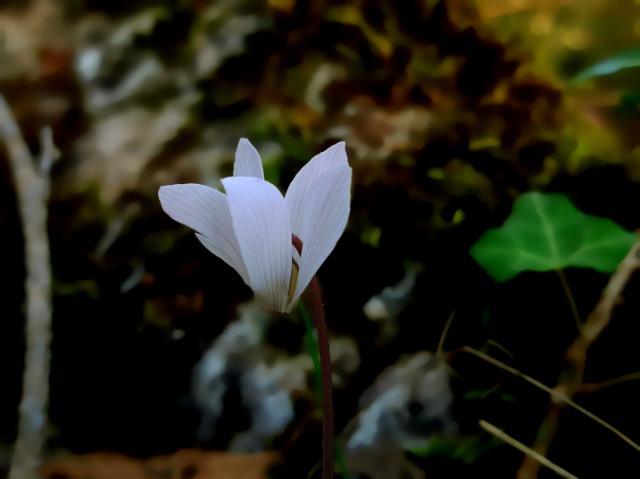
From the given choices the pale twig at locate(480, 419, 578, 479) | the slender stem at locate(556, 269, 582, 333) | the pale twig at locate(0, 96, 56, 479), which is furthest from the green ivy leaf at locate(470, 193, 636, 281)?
the pale twig at locate(0, 96, 56, 479)

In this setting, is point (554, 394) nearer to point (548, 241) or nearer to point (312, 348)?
point (548, 241)

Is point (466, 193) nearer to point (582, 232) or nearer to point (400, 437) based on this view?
point (582, 232)

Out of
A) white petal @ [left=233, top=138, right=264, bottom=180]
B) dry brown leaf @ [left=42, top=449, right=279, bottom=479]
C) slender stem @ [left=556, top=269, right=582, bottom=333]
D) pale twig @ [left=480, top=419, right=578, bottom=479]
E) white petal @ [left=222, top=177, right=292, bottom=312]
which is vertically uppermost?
Answer: white petal @ [left=233, top=138, right=264, bottom=180]

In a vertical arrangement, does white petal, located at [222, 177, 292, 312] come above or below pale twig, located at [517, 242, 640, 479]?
above

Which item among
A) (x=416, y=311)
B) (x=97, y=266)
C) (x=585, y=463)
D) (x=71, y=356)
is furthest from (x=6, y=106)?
(x=585, y=463)

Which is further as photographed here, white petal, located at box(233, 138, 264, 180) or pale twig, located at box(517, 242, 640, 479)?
pale twig, located at box(517, 242, 640, 479)

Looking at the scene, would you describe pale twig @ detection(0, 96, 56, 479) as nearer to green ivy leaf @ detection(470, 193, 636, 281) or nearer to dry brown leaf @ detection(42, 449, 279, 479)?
dry brown leaf @ detection(42, 449, 279, 479)

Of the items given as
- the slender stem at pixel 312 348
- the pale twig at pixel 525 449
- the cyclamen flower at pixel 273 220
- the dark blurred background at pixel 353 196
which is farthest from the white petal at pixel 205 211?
the pale twig at pixel 525 449

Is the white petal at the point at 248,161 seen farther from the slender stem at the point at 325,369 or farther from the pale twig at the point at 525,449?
the pale twig at the point at 525,449
